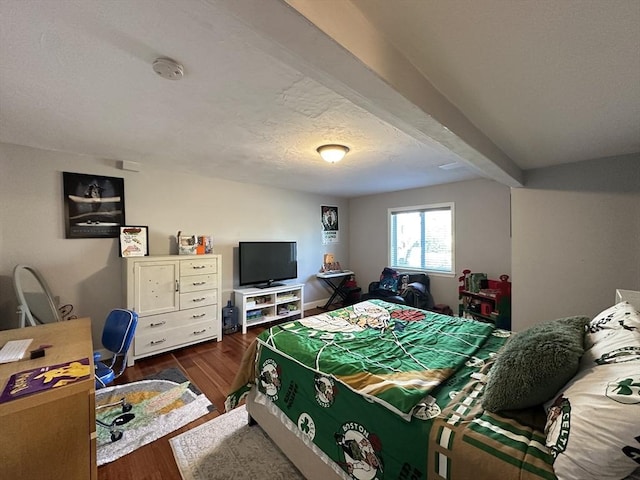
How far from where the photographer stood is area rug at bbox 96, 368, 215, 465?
177 cm

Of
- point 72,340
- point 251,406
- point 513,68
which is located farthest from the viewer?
point 251,406

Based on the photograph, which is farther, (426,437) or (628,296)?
(628,296)

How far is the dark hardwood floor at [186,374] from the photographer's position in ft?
5.18

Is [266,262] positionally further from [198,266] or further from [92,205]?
[92,205]

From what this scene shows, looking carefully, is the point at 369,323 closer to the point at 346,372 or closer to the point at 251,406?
the point at 346,372

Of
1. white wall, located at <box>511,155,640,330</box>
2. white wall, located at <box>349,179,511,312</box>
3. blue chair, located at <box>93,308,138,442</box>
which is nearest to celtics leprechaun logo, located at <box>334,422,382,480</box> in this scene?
blue chair, located at <box>93,308,138,442</box>

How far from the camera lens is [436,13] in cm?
86

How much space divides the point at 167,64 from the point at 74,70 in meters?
0.55

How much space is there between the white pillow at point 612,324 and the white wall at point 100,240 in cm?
396

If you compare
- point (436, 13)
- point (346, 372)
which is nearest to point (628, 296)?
point (346, 372)

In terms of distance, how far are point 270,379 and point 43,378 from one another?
3.80 ft

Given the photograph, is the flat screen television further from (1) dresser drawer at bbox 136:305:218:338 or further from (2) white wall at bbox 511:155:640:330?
(2) white wall at bbox 511:155:640:330

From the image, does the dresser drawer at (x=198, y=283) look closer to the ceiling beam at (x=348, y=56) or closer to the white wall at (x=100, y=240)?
the white wall at (x=100, y=240)

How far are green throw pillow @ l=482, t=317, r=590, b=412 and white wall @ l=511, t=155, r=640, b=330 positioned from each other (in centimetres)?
185
